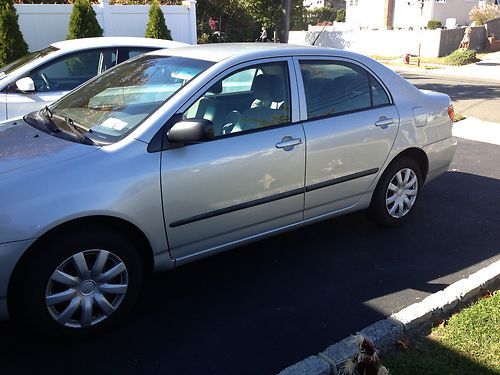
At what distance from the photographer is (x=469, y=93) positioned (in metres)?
14.3

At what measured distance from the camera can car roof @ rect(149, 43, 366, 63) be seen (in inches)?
149

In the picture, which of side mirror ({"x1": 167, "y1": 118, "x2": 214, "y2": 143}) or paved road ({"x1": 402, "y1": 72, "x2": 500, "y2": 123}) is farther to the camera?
paved road ({"x1": 402, "y1": 72, "x2": 500, "y2": 123})

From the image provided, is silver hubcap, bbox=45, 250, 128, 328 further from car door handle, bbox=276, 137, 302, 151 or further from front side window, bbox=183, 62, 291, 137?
car door handle, bbox=276, 137, 302, 151

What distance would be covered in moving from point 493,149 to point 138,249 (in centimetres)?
636

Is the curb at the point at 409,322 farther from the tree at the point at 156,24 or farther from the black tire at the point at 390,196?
the tree at the point at 156,24

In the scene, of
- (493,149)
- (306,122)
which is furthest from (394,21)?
(306,122)

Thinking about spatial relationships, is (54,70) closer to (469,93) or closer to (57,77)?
(57,77)

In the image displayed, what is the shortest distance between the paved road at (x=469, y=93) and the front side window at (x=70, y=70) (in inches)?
295

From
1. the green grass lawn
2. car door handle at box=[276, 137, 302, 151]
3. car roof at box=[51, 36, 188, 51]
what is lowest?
the green grass lawn

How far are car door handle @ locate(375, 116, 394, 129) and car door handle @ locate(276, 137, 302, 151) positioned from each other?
36.1 inches

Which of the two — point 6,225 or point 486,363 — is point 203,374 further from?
point 486,363

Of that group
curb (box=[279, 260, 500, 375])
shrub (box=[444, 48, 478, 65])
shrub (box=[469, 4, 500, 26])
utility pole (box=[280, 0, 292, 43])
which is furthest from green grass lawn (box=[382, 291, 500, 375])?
shrub (box=[469, 4, 500, 26])

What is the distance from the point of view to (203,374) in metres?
2.86

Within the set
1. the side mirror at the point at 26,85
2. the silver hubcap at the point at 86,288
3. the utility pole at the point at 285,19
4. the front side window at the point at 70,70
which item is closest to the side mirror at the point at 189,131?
the silver hubcap at the point at 86,288
